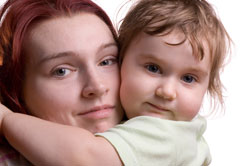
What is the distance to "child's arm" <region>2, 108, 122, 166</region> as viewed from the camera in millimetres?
1868

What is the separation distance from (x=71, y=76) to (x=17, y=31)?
33 cm

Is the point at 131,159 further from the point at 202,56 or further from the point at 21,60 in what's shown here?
the point at 21,60

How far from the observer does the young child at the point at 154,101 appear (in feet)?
6.22

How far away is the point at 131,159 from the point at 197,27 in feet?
2.19

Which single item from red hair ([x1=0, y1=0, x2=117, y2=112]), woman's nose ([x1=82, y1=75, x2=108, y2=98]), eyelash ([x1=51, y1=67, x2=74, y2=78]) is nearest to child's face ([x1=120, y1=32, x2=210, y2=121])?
woman's nose ([x1=82, y1=75, x2=108, y2=98])

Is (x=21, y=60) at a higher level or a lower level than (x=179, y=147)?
higher

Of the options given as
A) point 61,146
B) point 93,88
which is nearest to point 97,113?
point 93,88

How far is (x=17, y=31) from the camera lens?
2248 millimetres

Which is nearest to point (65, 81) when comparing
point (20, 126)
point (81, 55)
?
point (81, 55)

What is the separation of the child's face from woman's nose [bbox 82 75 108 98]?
11 centimetres

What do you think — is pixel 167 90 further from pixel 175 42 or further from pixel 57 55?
pixel 57 55

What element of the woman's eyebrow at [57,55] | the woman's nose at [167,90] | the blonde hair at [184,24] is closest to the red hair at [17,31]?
the woman's eyebrow at [57,55]

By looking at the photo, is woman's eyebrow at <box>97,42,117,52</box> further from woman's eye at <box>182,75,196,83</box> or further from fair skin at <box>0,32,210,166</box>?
woman's eye at <box>182,75,196,83</box>

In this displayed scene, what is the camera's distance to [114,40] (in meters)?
2.38
